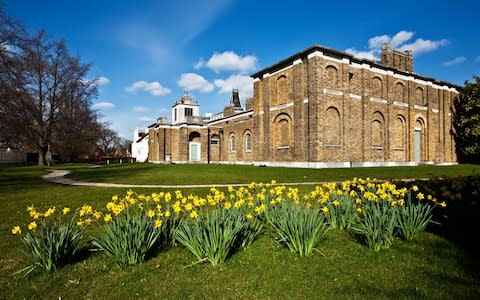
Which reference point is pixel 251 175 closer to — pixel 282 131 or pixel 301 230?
pixel 282 131

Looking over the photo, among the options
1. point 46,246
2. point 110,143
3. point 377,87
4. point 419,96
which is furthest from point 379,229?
point 110,143

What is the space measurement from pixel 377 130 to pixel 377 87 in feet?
13.2

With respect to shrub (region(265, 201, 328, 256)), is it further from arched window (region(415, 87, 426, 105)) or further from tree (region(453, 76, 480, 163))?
tree (region(453, 76, 480, 163))

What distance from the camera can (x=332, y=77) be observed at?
2202cm

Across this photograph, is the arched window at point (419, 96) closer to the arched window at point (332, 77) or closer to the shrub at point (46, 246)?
the arched window at point (332, 77)

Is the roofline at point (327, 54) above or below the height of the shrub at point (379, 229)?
above

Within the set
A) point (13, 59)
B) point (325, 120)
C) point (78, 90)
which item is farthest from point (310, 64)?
point (78, 90)

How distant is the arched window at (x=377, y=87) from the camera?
25.1 metres

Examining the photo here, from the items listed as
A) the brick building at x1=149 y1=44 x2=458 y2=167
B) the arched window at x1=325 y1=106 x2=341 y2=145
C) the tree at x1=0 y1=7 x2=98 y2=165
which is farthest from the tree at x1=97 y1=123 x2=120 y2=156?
the arched window at x1=325 y1=106 x2=341 y2=145

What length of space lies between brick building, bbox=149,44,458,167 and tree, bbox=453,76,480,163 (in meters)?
1.41

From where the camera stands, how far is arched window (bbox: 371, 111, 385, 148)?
24.8 metres

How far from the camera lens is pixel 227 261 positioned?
3.58m

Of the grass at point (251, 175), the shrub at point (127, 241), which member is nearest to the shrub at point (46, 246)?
the shrub at point (127, 241)

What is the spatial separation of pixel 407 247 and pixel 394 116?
2605cm
